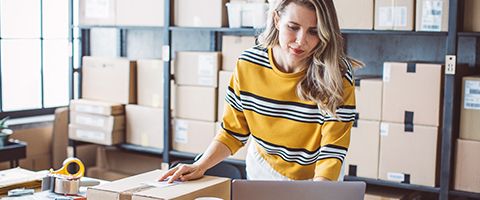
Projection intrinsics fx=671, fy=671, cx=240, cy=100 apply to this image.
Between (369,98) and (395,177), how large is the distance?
41cm

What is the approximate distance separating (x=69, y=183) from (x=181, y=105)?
1806 millimetres

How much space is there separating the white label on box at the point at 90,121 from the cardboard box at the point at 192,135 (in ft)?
1.68

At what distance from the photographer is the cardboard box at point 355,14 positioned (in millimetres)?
3275

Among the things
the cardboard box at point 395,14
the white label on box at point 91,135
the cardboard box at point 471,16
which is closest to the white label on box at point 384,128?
the cardboard box at point 395,14

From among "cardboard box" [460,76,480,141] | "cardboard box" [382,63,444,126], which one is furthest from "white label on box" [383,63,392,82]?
"cardboard box" [460,76,480,141]

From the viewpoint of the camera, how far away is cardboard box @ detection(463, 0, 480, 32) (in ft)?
10.1

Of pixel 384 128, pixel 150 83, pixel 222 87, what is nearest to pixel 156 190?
pixel 384 128

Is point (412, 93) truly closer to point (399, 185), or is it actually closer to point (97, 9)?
point (399, 185)

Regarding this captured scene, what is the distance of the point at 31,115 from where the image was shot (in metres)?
4.57

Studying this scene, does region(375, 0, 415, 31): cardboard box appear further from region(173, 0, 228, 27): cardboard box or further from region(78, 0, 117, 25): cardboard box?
region(78, 0, 117, 25): cardboard box

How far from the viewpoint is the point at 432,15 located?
3141 mm

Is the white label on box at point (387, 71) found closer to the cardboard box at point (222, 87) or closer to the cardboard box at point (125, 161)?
the cardboard box at point (222, 87)

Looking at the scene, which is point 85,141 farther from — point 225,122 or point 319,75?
point 319,75

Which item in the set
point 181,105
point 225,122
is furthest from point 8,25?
point 225,122
